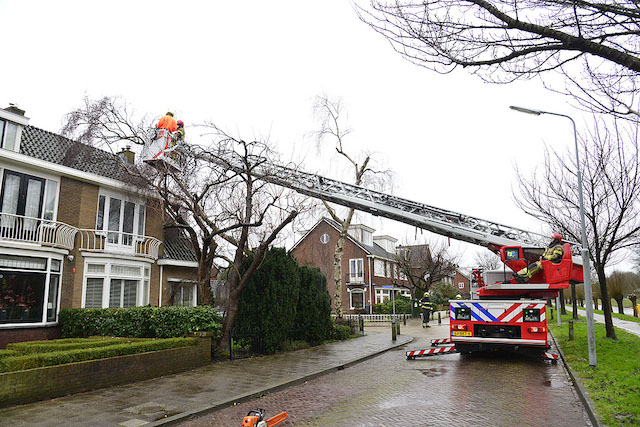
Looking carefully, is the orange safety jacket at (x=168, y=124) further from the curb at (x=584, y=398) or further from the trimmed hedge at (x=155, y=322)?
the curb at (x=584, y=398)

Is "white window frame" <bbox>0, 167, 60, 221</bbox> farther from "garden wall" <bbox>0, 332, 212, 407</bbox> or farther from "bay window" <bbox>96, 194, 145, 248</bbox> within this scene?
"garden wall" <bbox>0, 332, 212, 407</bbox>

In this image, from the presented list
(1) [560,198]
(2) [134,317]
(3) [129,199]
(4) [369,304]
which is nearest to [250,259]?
(2) [134,317]

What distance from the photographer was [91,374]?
863 centimetres

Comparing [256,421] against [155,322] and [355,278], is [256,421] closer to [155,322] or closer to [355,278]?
[155,322]

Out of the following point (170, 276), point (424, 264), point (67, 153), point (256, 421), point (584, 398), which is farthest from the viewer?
point (424, 264)

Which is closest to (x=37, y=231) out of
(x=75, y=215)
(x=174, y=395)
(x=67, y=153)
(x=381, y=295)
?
(x=75, y=215)

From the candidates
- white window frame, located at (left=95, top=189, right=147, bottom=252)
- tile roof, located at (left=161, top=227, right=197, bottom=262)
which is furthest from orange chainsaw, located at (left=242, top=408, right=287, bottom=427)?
tile roof, located at (left=161, top=227, right=197, bottom=262)

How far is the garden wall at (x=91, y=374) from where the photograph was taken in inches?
294

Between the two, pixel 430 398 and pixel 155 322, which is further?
→ pixel 155 322

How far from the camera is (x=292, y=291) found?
48.5 ft

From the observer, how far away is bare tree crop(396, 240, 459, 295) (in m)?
36.7

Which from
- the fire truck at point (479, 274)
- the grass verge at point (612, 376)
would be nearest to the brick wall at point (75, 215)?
the fire truck at point (479, 274)

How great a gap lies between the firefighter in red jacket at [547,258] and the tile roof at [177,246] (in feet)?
42.5

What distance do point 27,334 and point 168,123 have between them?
7.63 m
